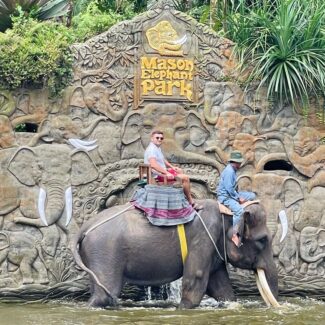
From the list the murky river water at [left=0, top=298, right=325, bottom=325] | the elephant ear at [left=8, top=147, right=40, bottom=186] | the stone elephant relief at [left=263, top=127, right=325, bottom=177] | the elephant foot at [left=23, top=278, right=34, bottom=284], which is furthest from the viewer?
the stone elephant relief at [left=263, top=127, right=325, bottom=177]

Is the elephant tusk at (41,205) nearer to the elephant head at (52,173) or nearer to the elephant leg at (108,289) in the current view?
the elephant head at (52,173)

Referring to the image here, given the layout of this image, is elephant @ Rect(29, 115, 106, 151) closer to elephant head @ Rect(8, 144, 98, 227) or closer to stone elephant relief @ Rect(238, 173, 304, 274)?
elephant head @ Rect(8, 144, 98, 227)

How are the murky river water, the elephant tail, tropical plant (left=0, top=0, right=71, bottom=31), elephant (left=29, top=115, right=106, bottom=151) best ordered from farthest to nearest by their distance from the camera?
tropical plant (left=0, top=0, right=71, bottom=31)
elephant (left=29, top=115, right=106, bottom=151)
the elephant tail
the murky river water

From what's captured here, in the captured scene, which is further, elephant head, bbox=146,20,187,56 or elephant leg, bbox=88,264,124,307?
elephant head, bbox=146,20,187,56

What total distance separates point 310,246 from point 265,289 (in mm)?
1408

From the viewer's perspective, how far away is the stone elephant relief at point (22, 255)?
1217 centimetres

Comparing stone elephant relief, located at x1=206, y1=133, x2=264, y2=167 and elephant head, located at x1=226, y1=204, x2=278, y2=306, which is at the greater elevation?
stone elephant relief, located at x1=206, y1=133, x2=264, y2=167

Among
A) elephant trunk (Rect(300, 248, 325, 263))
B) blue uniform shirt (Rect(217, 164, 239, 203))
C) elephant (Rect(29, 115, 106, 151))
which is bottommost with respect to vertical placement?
elephant trunk (Rect(300, 248, 325, 263))

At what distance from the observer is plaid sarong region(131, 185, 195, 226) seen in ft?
38.3

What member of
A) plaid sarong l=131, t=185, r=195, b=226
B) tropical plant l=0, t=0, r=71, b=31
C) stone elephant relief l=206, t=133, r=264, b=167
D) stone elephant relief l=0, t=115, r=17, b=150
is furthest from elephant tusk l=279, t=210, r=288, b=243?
tropical plant l=0, t=0, r=71, b=31

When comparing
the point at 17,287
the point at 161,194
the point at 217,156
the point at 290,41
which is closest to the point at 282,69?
the point at 290,41

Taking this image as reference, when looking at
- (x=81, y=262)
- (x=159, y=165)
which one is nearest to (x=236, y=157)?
(x=159, y=165)

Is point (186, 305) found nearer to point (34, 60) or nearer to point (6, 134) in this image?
point (6, 134)

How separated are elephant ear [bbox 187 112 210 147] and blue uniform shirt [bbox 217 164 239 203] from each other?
42.6 inches
